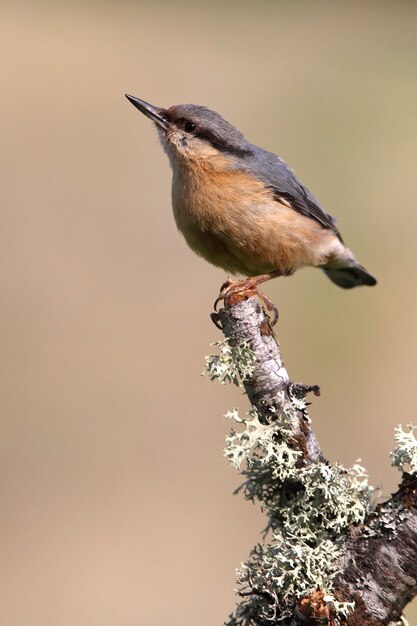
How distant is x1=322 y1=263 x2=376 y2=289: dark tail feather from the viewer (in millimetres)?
5562

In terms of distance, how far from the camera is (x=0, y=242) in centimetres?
776

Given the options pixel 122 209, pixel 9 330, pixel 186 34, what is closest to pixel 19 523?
pixel 9 330

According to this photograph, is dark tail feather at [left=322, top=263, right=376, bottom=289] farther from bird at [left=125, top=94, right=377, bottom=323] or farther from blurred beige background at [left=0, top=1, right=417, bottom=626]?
blurred beige background at [left=0, top=1, right=417, bottom=626]

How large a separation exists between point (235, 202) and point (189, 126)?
1.82 feet

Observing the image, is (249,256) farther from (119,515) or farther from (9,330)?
(9,330)

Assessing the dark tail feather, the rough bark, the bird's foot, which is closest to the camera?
the rough bark

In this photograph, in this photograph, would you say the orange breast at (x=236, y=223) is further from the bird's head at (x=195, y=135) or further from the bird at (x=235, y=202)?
the bird's head at (x=195, y=135)

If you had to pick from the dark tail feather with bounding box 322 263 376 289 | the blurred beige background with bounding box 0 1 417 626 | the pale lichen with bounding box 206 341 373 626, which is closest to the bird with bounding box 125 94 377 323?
the dark tail feather with bounding box 322 263 376 289

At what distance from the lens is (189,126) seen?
4.59m

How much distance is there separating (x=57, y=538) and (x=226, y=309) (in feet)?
11.4

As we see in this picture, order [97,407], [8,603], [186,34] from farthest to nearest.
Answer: [186,34], [97,407], [8,603]

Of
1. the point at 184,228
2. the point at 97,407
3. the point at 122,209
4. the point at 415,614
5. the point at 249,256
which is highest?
the point at 122,209

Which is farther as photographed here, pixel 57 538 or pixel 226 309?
pixel 57 538

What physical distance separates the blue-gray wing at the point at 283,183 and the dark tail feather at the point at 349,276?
0.63 metres
